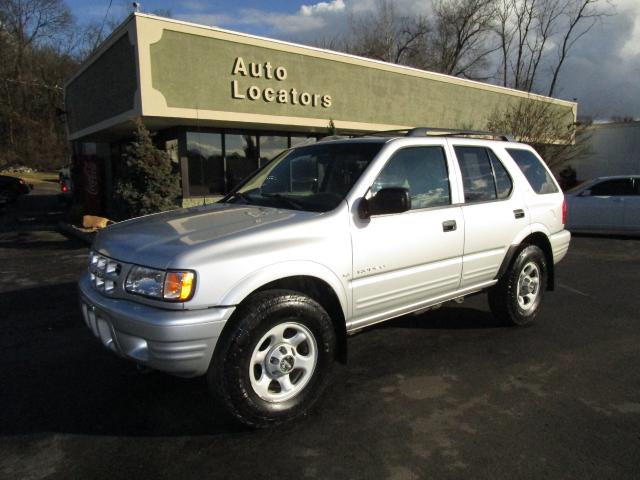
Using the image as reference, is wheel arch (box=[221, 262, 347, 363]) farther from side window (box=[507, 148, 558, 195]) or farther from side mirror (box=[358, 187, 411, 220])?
→ side window (box=[507, 148, 558, 195])

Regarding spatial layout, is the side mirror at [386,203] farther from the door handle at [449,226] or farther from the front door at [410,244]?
the door handle at [449,226]

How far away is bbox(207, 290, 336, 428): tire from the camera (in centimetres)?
286

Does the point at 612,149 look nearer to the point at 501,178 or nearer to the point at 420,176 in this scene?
the point at 501,178

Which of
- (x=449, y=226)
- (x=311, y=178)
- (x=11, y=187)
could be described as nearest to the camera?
(x=311, y=178)

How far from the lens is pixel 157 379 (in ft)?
12.6

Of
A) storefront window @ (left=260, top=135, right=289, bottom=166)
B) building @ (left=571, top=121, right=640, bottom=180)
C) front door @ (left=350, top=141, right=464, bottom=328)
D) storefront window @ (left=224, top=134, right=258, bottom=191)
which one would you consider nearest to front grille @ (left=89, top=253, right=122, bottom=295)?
front door @ (left=350, top=141, right=464, bottom=328)

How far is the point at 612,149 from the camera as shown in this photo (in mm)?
23172

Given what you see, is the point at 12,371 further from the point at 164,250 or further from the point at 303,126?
the point at 303,126

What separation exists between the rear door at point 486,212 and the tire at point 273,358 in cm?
168

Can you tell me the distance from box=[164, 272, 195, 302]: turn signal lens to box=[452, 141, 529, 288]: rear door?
2.46 meters

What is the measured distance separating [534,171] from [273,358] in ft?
11.8

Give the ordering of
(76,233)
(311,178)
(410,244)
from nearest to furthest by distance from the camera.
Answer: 1. (410,244)
2. (311,178)
3. (76,233)

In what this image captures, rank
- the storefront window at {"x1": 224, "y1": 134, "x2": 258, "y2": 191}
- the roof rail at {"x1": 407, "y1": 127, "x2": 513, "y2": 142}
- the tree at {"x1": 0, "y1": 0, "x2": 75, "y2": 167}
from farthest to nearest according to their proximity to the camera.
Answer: the tree at {"x1": 0, "y1": 0, "x2": 75, "y2": 167}
the storefront window at {"x1": 224, "y1": 134, "x2": 258, "y2": 191}
the roof rail at {"x1": 407, "y1": 127, "x2": 513, "y2": 142}

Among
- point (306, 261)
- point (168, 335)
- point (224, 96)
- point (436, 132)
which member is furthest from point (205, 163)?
point (168, 335)
